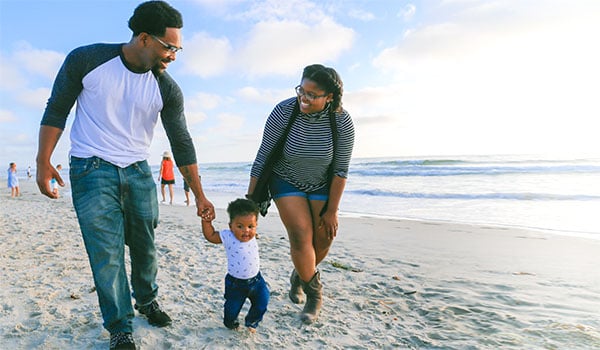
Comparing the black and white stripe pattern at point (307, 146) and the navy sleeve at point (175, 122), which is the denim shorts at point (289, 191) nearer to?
the black and white stripe pattern at point (307, 146)

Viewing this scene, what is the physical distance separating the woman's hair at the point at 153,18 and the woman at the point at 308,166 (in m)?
→ 1.04

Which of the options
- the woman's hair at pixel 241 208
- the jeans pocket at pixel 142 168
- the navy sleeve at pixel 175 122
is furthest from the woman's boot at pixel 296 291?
the jeans pocket at pixel 142 168

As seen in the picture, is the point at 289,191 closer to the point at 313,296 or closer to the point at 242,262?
the point at 242,262

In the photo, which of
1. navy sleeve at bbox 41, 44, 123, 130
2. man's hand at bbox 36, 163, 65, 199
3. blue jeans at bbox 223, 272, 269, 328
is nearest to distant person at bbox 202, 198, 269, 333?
blue jeans at bbox 223, 272, 269, 328

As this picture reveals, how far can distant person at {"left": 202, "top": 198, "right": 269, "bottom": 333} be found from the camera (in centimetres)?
276

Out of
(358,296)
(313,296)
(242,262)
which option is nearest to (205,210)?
(242,262)

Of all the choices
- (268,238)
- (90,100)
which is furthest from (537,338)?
(268,238)

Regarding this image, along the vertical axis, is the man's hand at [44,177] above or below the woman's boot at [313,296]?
above

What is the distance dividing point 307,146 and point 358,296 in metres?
1.55

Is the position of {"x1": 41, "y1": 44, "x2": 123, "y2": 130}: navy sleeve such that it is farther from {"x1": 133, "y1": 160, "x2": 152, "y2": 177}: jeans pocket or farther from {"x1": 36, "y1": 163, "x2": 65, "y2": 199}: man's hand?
{"x1": 133, "y1": 160, "x2": 152, "y2": 177}: jeans pocket

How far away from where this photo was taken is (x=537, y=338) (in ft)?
9.41

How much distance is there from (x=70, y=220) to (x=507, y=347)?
813 centimetres

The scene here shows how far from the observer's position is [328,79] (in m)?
2.98

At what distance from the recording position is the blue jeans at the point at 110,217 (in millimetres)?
2357
